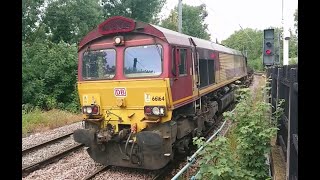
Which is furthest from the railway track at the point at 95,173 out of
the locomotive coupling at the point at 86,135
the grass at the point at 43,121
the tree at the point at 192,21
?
the tree at the point at 192,21

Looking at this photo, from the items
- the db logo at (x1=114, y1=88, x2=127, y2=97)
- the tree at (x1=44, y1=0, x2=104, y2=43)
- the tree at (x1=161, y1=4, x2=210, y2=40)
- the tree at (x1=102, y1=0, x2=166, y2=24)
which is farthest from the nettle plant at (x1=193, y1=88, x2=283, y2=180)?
the tree at (x1=161, y1=4, x2=210, y2=40)

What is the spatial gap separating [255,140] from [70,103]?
15.7 meters

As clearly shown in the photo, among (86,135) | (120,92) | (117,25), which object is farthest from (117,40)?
(86,135)

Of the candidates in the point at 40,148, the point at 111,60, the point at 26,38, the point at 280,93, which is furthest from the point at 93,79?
the point at 26,38

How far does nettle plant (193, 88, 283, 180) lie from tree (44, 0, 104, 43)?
2090 cm

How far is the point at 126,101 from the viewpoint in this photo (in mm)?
7414

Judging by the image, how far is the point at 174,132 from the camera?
7.42 metres

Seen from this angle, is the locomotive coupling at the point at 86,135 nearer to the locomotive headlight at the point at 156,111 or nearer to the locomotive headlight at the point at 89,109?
the locomotive headlight at the point at 89,109

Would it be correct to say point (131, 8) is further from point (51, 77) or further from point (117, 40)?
point (117, 40)

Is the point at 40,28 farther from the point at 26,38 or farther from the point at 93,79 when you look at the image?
the point at 93,79

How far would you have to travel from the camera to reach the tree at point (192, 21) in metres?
48.3

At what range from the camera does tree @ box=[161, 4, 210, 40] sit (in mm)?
48281

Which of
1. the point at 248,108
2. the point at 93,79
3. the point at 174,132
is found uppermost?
the point at 93,79

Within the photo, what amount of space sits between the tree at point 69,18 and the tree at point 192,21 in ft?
66.2
